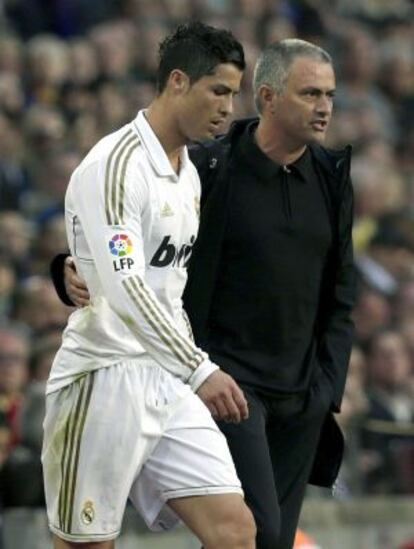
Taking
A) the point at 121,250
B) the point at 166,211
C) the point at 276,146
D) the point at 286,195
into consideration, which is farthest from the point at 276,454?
the point at 121,250

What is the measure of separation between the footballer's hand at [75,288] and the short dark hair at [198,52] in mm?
711

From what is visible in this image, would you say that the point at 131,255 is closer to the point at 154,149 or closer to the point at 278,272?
the point at 154,149

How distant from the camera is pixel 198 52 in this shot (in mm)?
7145

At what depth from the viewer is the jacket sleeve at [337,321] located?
26.0 feet

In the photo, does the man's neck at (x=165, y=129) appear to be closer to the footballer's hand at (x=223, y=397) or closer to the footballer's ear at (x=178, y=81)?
the footballer's ear at (x=178, y=81)

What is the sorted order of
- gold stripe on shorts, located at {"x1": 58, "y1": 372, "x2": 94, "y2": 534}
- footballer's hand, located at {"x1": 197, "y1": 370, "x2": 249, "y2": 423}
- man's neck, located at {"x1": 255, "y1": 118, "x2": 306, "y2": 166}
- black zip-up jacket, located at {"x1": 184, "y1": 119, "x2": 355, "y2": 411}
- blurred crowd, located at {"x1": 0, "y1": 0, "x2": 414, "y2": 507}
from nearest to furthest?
footballer's hand, located at {"x1": 197, "y1": 370, "x2": 249, "y2": 423}, gold stripe on shorts, located at {"x1": 58, "y1": 372, "x2": 94, "y2": 534}, black zip-up jacket, located at {"x1": 184, "y1": 119, "x2": 355, "y2": 411}, man's neck, located at {"x1": 255, "y1": 118, "x2": 306, "y2": 166}, blurred crowd, located at {"x1": 0, "y1": 0, "x2": 414, "y2": 507}

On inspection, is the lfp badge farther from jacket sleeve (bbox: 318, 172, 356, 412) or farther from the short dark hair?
jacket sleeve (bbox: 318, 172, 356, 412)

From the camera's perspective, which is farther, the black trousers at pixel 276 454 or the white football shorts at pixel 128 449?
the black trousers at pixel 276 454

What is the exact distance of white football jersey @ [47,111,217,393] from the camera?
6848 millimetres

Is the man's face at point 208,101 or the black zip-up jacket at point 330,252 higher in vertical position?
the man's face at point 208,101

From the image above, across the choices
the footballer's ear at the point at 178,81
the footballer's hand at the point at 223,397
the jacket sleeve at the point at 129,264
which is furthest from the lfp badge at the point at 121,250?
the footballer's ear at the point at 178,81

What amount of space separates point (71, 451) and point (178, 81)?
1.29m

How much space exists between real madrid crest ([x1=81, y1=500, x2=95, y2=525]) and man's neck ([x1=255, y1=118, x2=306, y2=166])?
1536 mm

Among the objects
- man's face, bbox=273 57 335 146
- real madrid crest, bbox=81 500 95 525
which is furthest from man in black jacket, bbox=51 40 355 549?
real madrid crest, bbox=81 500 95 525
